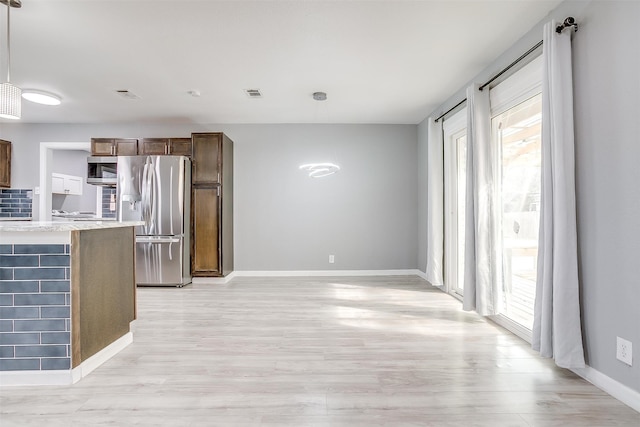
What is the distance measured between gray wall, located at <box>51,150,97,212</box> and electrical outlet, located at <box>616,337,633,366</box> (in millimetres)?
8909

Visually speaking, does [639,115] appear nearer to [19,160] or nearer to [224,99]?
[224,99]

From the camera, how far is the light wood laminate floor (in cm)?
171

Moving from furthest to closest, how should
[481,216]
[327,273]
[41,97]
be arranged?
[327,273], [41,97], [481,216]

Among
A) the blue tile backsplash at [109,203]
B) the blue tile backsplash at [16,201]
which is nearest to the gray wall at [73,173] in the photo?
the blue tile backsplash at [109,203]

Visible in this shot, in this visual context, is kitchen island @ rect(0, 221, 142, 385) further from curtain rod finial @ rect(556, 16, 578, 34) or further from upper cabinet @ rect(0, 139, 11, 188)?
upper cabinet @ rect(0, 139, 11, 188)

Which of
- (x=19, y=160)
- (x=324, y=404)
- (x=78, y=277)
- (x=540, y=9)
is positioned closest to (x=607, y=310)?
(x=324, y=404)

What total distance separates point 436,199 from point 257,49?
295 cm

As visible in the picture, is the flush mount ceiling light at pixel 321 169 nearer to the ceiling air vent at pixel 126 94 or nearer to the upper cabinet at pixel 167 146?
the upper cabinet at pixel 167 146

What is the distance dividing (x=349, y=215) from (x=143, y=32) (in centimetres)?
373

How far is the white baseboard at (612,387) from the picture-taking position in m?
1.76

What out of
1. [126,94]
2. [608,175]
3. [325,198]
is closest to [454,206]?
[325,198]

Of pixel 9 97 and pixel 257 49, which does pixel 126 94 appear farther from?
pixel 257 49

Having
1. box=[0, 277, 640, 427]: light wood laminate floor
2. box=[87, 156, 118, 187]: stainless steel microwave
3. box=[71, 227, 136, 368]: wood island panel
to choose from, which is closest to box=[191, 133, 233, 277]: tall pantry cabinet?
box=[87, 156, 118, 187]: stainless steel microwave

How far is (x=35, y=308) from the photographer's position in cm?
203
